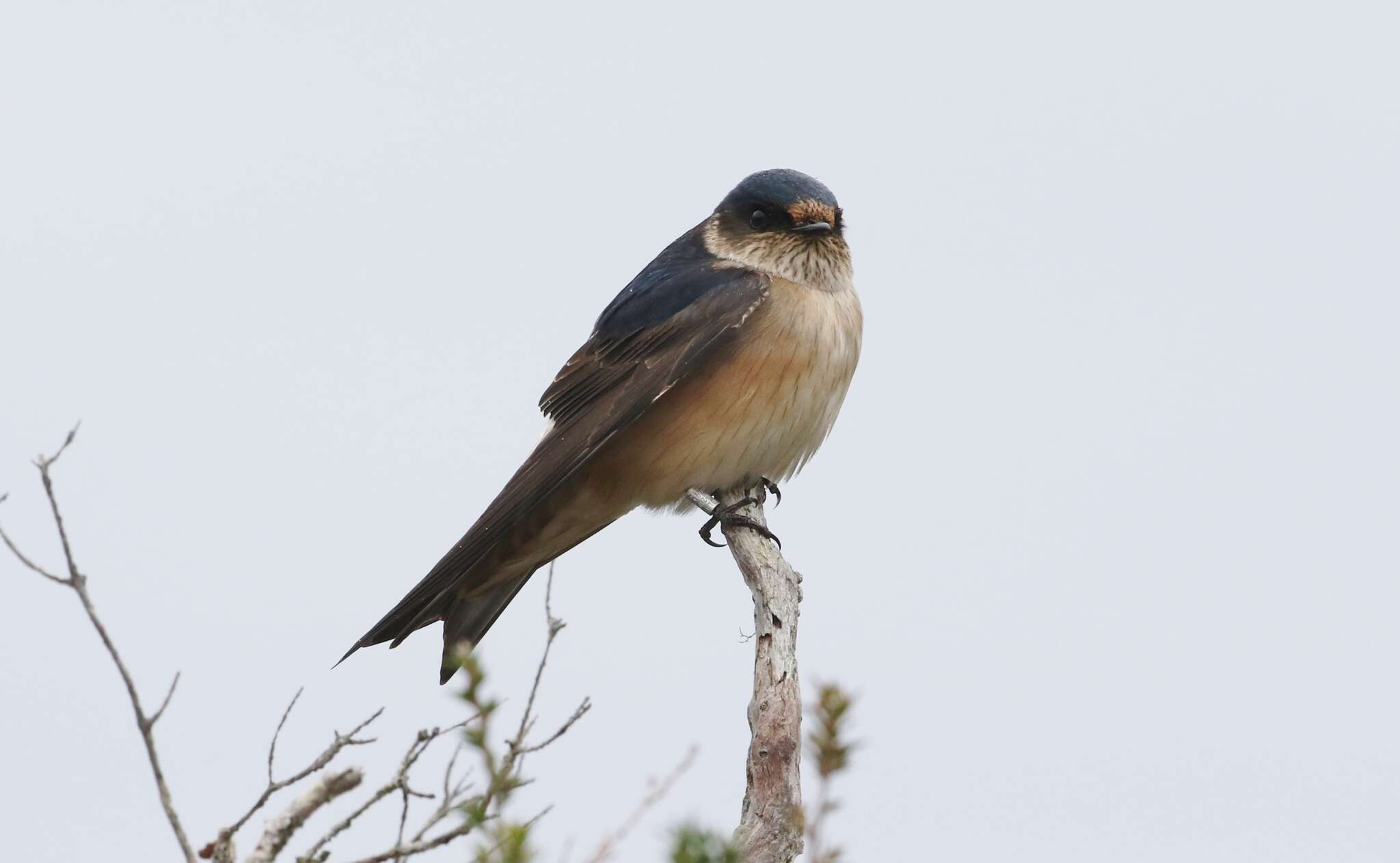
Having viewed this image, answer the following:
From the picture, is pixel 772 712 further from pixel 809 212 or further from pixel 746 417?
pixel 809 212

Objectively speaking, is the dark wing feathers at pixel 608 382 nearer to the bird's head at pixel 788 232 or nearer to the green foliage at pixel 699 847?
the bird's head at pixel 788 232

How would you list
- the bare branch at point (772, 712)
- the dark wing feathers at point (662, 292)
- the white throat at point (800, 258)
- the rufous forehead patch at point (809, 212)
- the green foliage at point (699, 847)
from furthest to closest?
the rufous forehead patch at point (809, 212), the white throat at point (800, 258), the dark wing feathers at point (662, 292), the bare branch at point (772, 712), the green foliage at point (699, 847)

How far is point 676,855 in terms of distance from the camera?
203cm

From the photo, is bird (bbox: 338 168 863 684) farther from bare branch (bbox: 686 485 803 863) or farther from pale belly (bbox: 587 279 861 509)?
bare branch (bbox: 686 485 803 863)

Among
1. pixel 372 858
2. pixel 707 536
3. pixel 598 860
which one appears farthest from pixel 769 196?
pixel 598 860

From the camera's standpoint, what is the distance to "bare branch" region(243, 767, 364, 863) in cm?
338

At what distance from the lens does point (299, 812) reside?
135 inches

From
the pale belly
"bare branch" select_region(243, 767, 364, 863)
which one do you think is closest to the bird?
the pale belly

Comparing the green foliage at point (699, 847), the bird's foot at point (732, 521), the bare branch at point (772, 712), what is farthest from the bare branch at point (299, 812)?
the bird's foot at point (732, 521)

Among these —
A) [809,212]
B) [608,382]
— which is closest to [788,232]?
[809,212]

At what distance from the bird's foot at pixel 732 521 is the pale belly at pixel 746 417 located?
24cm

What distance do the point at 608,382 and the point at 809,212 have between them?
4.03 feet

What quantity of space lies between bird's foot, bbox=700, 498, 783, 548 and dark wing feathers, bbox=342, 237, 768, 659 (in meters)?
0.62

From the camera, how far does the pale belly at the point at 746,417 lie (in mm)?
7402
